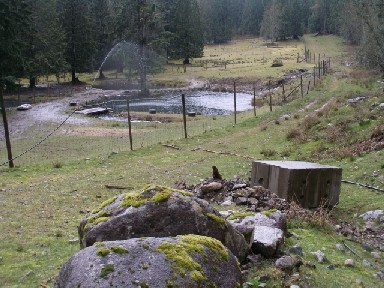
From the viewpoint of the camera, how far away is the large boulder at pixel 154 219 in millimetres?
6195

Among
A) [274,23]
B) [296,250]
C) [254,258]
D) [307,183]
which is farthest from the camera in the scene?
[274,23]

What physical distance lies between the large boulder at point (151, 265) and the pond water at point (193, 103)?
38185 millimetres

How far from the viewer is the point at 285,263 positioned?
6656 millimetres

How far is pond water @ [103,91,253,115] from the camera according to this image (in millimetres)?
46562

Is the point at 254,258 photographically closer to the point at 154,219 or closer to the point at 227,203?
the point at 154,219

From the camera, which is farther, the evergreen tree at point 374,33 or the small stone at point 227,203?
the evergreen tree at point 374,33

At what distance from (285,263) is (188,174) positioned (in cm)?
966

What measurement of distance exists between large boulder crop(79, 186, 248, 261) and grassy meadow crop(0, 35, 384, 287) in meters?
0.99

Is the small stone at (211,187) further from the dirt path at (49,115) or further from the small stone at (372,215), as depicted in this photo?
the dirt path at (49,115)

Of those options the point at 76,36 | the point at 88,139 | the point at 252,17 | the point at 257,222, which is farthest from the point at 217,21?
the point at 257,222

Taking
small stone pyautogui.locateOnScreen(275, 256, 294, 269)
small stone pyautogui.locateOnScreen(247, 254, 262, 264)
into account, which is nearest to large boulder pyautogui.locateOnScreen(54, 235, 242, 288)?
small stone pyautogui.locateOnScreen(275, 256, 294, 269)

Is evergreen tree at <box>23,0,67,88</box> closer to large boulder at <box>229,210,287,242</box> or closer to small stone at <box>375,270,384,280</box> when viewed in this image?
large boulder at <box>229,210,287,242</box>

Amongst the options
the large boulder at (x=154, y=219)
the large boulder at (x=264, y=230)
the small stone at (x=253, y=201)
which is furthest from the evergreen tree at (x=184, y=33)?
the large boulder at (x=154, y=219)

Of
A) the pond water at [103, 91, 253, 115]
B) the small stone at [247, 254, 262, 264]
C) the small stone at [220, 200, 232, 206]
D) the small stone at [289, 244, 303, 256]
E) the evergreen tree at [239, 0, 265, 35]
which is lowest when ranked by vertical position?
the pond water at [103, 91, 253, 115]
